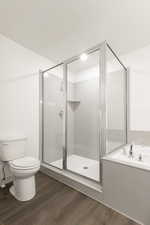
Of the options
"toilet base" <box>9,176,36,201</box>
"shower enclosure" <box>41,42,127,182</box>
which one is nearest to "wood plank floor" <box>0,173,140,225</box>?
"toilet base" <box>9,176,36,201</box>

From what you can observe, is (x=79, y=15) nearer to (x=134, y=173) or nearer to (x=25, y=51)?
(x=25, y=51)

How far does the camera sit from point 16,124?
2.15m

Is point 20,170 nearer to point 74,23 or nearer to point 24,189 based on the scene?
point 24,189

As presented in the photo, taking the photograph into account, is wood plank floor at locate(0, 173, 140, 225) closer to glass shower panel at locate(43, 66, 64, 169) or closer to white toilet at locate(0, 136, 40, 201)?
white toilet at locate(0, 136, 40, 201)

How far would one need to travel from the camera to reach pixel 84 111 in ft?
9.53

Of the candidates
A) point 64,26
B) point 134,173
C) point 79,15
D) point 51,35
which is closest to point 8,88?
point 51,35

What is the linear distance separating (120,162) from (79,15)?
190 centimetres

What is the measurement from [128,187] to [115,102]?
4.00ft

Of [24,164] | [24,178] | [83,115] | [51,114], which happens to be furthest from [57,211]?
[83,115]

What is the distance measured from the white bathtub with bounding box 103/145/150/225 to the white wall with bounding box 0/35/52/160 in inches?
60.5

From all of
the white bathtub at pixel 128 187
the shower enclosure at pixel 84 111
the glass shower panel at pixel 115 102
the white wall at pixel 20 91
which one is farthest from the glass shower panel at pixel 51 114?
the white bathtub at pixel 128 187

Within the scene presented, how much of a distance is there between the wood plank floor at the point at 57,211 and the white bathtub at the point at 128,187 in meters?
0.10

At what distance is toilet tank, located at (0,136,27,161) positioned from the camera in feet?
5.92

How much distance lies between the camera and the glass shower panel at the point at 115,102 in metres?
1.85
